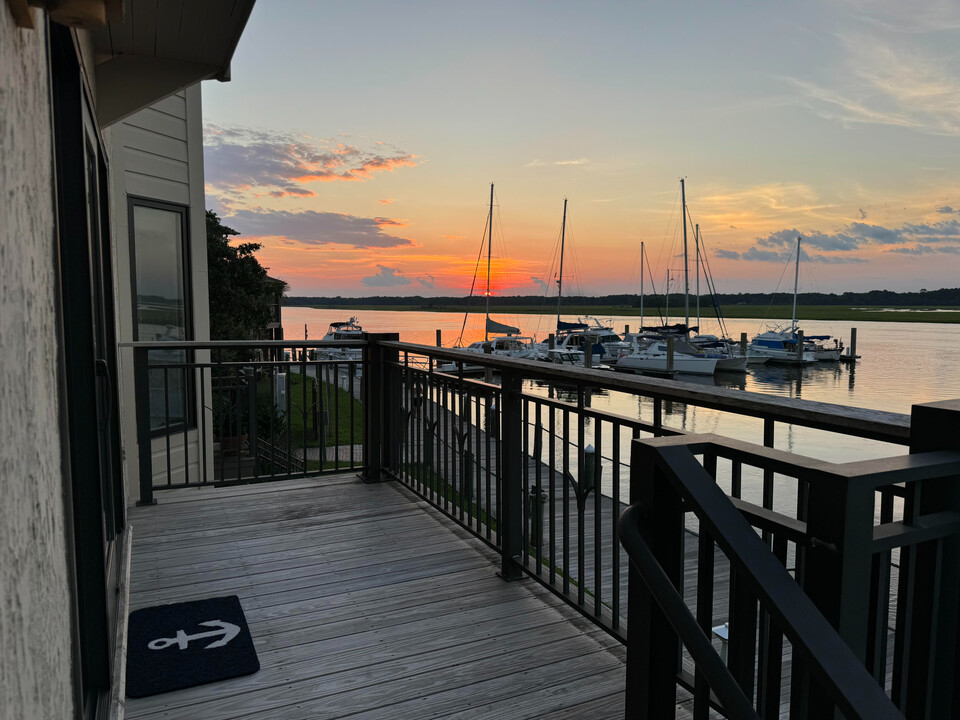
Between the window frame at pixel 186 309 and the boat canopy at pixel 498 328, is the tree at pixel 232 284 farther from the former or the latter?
the boat canopy at pixel 498 328

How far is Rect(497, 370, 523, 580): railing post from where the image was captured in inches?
115

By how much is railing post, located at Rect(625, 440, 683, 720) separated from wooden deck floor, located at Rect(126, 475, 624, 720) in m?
1.10

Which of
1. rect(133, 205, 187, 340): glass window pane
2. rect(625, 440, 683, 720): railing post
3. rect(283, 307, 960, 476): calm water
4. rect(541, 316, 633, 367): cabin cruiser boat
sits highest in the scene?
rect(133, 205, 187, 340): glass window pane

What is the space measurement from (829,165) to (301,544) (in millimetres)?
26979

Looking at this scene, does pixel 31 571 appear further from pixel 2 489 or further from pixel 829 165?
pixel 829 165

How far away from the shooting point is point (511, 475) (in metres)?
2.99

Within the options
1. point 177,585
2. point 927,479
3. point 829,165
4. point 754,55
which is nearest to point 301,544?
point 177,585

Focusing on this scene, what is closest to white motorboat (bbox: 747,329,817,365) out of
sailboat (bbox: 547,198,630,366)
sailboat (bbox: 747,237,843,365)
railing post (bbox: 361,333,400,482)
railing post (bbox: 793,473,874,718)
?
sailboat (bbox: 747,237,843,365)

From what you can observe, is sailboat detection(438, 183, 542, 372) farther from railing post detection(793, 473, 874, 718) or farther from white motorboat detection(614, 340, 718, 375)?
railing post detection(793, 473, 874, 718)

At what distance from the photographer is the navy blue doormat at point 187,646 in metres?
2.34

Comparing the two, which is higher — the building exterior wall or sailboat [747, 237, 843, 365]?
the building exterior wall

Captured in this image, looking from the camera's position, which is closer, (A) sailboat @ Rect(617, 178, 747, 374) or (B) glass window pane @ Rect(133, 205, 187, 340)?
(B) glass window pane @ Rect(133, 205, 187, 340)

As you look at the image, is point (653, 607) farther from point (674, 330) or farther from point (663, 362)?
point (674, 330)

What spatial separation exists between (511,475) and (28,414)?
7.26 feet
